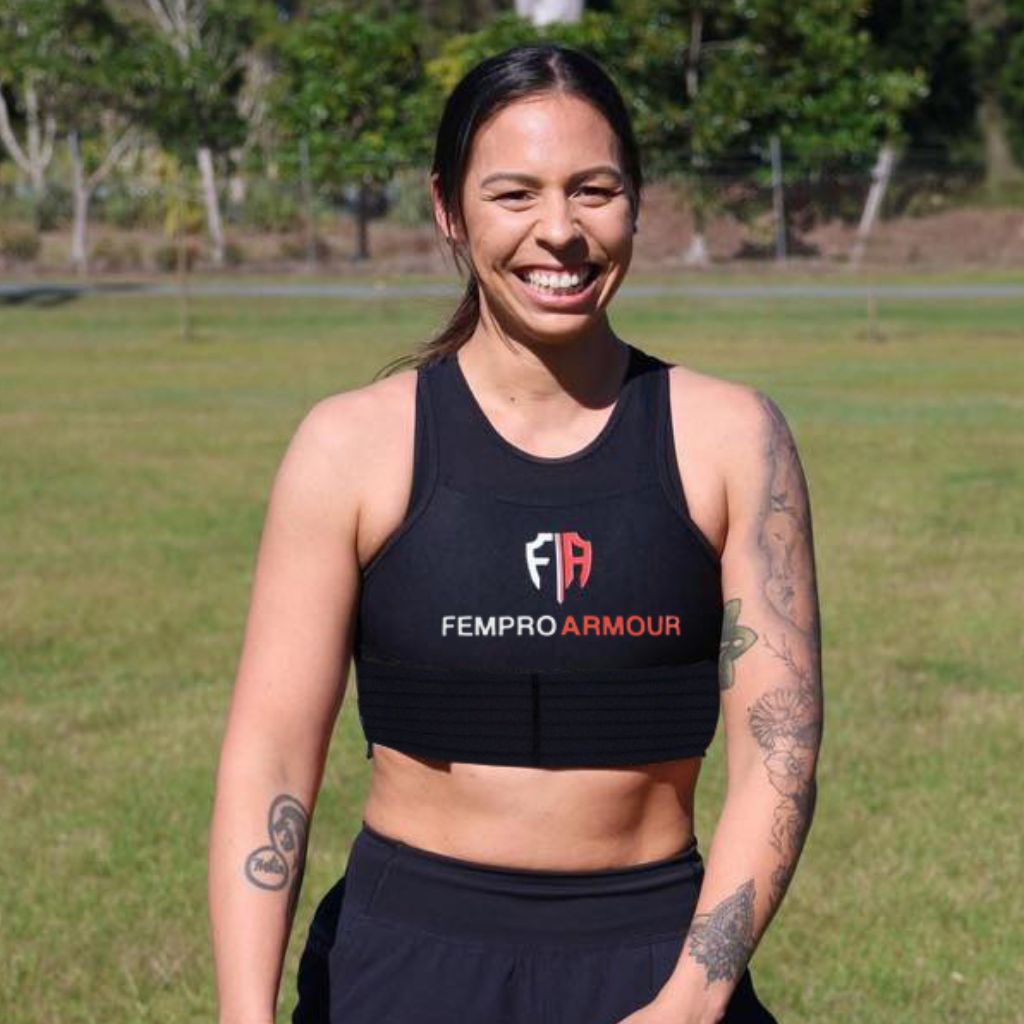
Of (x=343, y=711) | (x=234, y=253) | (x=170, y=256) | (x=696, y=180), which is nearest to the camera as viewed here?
(x=343, y=711)

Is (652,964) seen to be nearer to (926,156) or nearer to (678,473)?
(678,473)

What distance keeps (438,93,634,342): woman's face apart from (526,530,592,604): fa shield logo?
0.26 meters

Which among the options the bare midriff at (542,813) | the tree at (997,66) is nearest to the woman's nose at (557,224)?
the bare midriff at (542,813)

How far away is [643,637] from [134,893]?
4790 mm

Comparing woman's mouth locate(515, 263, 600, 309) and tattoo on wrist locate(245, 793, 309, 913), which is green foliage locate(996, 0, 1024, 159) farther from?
tattoo on wrist locate(245, 793, 309, 913)

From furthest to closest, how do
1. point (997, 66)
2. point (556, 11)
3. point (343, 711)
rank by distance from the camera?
point (997, 66) → point (556, 11) → point (343, 711)

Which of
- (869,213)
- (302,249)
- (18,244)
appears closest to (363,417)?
(869,213)

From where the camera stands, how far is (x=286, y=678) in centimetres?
306

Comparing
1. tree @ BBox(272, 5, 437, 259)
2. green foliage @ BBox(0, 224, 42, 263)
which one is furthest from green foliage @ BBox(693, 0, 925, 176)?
green foliage @ BBox(0, 224, 42, 263)

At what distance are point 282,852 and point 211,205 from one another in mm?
45706

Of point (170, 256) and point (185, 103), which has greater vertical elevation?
point (185, 103)

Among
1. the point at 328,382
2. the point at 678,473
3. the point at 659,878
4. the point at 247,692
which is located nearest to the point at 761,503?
the point at 678,473

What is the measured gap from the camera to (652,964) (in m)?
3.03

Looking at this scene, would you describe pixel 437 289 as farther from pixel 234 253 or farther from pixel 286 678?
pixel 286 678
